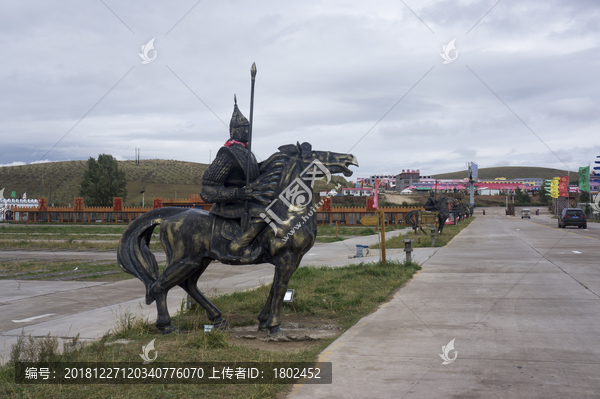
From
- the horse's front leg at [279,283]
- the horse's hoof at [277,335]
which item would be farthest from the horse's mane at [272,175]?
the horse's hoof at [277,335]

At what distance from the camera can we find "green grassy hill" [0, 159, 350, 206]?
89.1 m

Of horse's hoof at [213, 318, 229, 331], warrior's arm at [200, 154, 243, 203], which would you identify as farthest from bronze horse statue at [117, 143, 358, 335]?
horse's hoof at [213, 318, 229, 331]

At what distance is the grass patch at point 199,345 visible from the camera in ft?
12.0

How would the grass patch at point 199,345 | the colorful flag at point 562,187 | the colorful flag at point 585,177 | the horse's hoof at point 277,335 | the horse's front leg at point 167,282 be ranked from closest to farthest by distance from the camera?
the grass patch at point 199,345, the horse's hoof at point 277,335, the horse's front leg at point 167,282, the colorful flag at point 585,177, the colorful flag at point 562,187

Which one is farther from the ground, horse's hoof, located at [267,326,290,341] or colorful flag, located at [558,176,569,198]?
colorful flag, located at [558,176,569,198]

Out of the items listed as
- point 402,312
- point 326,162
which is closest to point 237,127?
point 326,162

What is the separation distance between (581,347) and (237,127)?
4840mm

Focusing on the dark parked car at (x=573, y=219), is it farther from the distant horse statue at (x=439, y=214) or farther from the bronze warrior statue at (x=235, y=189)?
the bronze warrior statue at (x=235, y=189)

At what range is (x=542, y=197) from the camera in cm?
12412

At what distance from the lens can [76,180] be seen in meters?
104

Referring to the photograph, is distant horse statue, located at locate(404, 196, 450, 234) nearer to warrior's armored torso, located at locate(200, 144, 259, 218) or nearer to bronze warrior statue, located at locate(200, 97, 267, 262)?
bronze warrior statue, located at locate(200, 97, 267, 262)

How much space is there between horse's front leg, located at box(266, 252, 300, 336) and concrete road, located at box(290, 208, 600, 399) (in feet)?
2.86

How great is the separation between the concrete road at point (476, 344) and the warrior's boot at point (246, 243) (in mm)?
1457

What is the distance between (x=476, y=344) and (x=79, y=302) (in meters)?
7.24
